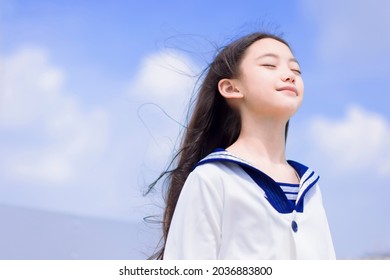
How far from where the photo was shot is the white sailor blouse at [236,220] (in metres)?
1.63

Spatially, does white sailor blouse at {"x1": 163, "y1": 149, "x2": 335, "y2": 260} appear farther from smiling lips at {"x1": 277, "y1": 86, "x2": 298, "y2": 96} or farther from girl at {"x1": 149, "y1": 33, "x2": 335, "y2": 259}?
smiling lips at {"x1": 277, "y1": 86, "x2": 298, "y2": 96}

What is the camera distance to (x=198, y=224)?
1633 millimetres

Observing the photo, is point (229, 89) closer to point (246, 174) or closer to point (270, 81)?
point (270, 81)

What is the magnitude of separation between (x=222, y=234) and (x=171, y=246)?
154 mm

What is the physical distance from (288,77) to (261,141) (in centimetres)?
23

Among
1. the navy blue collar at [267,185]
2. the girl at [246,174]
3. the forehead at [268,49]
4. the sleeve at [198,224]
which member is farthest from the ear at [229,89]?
the sleeve at [198,224]

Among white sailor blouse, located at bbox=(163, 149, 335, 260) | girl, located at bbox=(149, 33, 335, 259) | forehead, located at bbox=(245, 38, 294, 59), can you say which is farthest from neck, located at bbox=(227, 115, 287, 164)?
forehead, located at bbox=(245, 38, 294, 59)

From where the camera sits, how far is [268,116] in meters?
1.83

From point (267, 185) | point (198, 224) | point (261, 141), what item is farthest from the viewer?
point (261, 141)

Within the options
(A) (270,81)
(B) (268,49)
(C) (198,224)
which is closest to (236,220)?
(C) (198,224)

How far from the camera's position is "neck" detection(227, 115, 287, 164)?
1.84 metres

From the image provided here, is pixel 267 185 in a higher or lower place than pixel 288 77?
lower

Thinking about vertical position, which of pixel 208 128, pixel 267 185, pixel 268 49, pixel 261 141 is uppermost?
pixel 268 49
